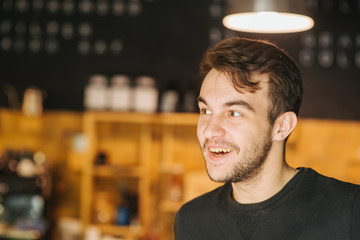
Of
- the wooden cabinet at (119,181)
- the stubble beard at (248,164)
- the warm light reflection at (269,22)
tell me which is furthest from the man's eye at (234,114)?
the wooden cabinet at (119,181)

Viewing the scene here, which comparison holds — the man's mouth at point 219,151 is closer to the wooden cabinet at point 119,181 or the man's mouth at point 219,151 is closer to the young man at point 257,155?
the young man at point 257,155

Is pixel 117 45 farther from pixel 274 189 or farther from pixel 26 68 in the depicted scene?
pixel 274 189

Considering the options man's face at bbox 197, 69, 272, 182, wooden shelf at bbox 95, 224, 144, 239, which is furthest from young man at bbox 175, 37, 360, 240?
wooden shelf at bbox 95, 224, 144, 239

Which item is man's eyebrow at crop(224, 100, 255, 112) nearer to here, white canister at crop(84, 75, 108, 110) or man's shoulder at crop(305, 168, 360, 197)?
man's shoulder at crop(305, 168, 360, 197)

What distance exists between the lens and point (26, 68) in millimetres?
5270

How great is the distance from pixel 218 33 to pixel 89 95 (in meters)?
1.40

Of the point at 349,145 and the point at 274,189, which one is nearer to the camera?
the point at 274,189

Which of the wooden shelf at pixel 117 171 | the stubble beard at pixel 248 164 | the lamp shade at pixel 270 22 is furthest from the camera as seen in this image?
the wooden shelf at pixel 117 171

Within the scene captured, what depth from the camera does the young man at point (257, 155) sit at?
71.8 inches

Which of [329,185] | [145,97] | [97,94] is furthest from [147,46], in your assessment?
[329,185]

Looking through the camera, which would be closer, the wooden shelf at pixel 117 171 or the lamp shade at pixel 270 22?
the lamp shade at pixel 270 22

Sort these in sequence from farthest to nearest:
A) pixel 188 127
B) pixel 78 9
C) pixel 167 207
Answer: pixel 78 9 < pixel 188 127 < pixel 167 207

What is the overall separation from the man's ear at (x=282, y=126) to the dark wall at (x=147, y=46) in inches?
109

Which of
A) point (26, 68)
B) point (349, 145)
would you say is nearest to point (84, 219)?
point (26, 68)
